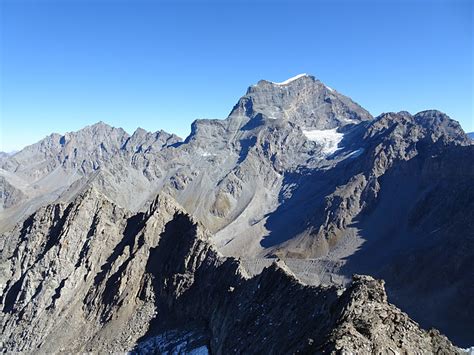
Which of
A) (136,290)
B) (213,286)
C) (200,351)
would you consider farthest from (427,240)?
(200,351)

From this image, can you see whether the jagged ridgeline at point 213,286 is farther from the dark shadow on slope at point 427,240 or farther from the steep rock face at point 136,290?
the dark shadow on slope at point 427,240

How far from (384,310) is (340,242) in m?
142

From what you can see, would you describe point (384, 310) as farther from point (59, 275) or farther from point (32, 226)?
point (32, 226)

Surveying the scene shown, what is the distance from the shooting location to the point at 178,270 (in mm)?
75125

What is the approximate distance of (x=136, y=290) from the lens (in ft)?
244

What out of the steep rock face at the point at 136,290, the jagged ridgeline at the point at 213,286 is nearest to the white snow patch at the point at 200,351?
the jagged ridgeline at the point at 213,286

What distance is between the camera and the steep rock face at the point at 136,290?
43500 mm

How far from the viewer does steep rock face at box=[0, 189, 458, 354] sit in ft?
143

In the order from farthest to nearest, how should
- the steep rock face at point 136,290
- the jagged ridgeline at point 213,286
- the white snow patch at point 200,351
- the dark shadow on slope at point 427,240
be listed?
the dark shadow on slope at point 427,240, the white snow patch at point 200,351, the steep rock face at point 136,290, the jagged ridgeline at point 213,286

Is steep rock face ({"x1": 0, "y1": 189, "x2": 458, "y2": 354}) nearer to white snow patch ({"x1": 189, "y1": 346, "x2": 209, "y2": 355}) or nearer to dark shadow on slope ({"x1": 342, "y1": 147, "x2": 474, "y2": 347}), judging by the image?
white snow patch ({"x1": 189, "y1": 346, "x2": 209, "y2": 355})

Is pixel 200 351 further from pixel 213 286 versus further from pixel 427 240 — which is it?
pixel 427 240

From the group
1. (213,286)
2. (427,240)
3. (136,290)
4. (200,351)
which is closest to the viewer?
(200,351)

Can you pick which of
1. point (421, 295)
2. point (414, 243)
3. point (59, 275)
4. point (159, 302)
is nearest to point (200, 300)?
point (159, 302)

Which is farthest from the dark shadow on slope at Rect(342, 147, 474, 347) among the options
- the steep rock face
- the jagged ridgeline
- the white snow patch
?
the white snow patch
